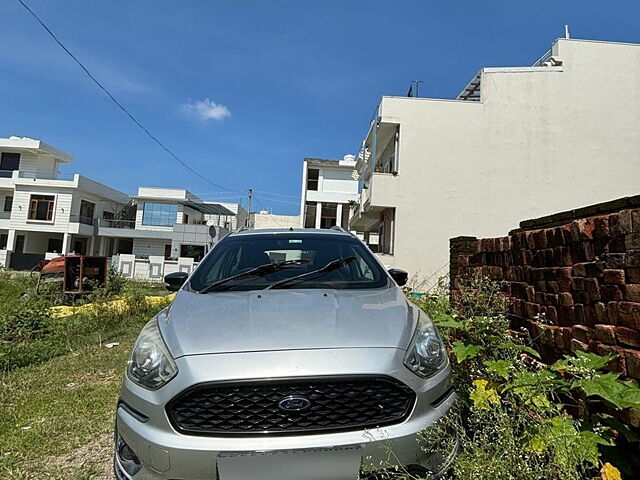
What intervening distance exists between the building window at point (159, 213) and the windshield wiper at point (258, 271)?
1354 inches

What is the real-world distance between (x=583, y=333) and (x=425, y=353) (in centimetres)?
126

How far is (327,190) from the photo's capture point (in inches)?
1313

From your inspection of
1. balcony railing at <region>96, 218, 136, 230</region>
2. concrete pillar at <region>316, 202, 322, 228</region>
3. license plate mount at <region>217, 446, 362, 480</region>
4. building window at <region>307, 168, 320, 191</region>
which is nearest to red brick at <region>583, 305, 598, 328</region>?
license plate mount at <region>217, 446, 362, 480</region>

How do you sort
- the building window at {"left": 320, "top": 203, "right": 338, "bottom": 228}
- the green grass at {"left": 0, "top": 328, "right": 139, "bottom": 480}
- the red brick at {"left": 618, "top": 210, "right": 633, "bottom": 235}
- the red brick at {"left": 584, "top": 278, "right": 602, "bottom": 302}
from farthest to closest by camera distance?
the building window at {"left": 320, "top": 203, "right": 338, "bottom": 228}
the green grass at {"left": 0, "top": 328, "right": 139, "bottom": 480}
the red brick at {"left": 584, "top": 278, "right": 602, "bottom": 302}
the red brick at {"left": 618, "top": 210, "right": 633, "bottom": 235}

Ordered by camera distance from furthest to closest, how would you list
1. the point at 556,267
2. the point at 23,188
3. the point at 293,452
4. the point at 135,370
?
1. the point at 23,188
2. the point at 556,267
3. the point at 135,370
4. the point at 293,452

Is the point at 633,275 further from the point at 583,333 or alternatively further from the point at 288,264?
the point at 288,264

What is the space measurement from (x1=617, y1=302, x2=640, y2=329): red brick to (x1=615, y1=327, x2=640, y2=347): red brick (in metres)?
0.03

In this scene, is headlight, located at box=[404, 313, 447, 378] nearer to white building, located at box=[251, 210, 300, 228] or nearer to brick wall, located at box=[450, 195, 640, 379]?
brick wall, located at box=[450, 195, 640, 379]

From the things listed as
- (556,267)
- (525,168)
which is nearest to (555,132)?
(525,168)

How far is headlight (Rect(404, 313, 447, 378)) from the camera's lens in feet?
5.98

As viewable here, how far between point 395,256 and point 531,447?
14.9 metres

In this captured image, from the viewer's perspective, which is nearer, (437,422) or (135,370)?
(437,422)

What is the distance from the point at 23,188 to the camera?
31.9 m

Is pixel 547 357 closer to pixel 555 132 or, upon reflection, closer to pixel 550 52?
pixel 555 132
